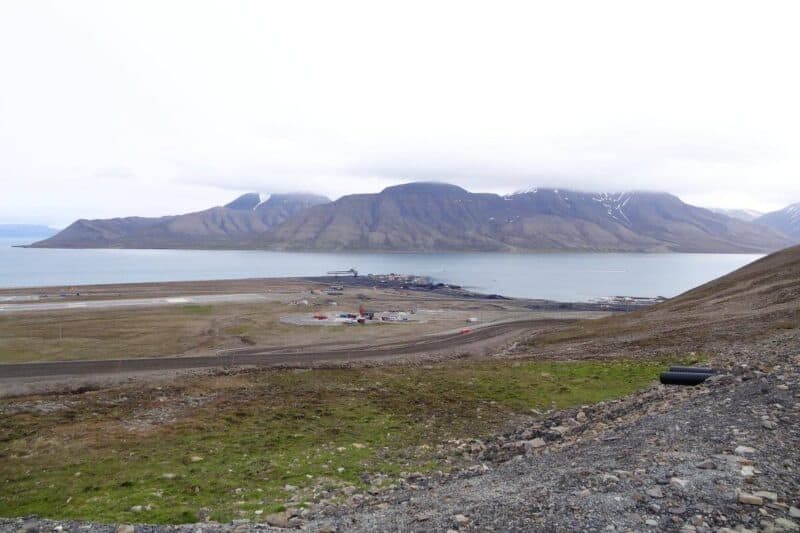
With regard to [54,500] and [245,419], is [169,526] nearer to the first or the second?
[54,500]

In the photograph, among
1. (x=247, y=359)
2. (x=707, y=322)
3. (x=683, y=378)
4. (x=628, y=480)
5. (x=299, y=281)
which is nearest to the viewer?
(x=628, y=480)

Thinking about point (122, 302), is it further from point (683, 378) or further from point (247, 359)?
point (683, 378)

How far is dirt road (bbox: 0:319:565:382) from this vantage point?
3922cm

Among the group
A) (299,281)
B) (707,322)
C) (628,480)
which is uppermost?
(628,480)

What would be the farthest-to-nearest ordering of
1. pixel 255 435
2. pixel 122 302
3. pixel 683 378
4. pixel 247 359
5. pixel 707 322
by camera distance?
pixel 122 302 → pixel 247 359 → pixel 707 322 → pixel 683 378 → pixel 255 435

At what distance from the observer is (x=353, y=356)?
4488 centimetres

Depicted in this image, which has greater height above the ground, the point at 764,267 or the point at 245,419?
the point at 764,267

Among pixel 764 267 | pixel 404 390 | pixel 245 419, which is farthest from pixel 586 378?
pixel 764 267

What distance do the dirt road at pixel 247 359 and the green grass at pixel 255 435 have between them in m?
12.0

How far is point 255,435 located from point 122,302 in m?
87.5

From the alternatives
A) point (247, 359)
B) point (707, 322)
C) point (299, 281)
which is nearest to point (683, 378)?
point (707, 322)

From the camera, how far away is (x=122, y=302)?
93.4 m

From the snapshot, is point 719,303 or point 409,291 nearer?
point 719,303

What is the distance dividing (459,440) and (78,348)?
161 feet
